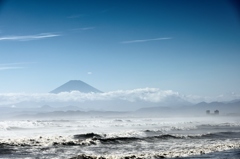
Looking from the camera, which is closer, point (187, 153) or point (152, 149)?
point (187, 153)

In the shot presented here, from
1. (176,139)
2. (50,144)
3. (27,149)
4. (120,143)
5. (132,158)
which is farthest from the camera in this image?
(176,139)

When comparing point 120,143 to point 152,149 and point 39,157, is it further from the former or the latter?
point 39,157

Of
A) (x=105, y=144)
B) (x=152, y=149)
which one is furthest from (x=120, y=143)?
(x=152, y=149)

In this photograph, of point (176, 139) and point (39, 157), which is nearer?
point (39, 157)

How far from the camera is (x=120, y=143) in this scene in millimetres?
25797

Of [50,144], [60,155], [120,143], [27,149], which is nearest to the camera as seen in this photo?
[60,155]

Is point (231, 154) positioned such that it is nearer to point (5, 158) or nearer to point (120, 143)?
point (120, 143)

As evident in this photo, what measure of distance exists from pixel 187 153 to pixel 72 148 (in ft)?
26.3

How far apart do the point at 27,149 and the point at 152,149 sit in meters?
8.49

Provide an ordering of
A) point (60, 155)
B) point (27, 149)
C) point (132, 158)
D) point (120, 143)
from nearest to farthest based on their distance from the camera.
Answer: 1. point (132, 158)
2. point (60, 155)
3. point (27, 149)
4. point (120, 143)

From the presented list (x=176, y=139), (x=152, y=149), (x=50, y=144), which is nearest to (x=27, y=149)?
(x=50, y=144)

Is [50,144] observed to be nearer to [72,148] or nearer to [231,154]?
[72,148]

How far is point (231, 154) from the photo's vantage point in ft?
61.0

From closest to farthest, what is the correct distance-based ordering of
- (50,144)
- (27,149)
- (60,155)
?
(60,155) < (27,149) < (50,144)
